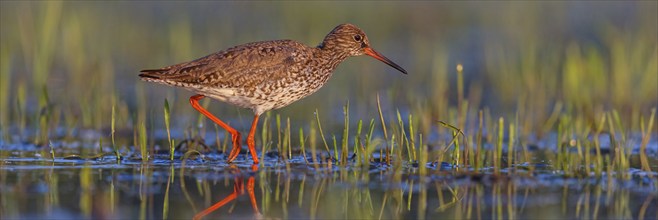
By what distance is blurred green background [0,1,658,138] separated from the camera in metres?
11.6

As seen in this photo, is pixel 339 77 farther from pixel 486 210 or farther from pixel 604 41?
pixel 486 210

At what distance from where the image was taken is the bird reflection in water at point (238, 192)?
6832mm

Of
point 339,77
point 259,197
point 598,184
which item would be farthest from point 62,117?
point 598,184

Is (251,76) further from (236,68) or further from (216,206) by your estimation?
(216,206)

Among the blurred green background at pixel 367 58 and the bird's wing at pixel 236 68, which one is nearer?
the bird's wing at pixel 236 68

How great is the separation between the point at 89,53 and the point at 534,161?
8111 mm

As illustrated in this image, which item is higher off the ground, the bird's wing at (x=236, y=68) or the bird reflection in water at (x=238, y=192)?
the bird's wing at (x=236, y=68)

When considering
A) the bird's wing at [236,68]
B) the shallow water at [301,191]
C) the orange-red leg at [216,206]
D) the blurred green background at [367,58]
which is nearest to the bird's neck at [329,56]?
the bird's wing at [236,68]

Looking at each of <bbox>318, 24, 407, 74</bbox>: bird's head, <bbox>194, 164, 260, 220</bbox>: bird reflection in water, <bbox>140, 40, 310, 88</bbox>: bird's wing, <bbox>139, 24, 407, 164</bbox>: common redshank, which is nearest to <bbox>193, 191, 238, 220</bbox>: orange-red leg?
<bbox>194, 164, 260, 220</bbox>: bird reflection in water

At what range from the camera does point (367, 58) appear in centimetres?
1678

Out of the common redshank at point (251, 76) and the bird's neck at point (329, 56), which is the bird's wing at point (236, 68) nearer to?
the common redshank at point (251, 76)

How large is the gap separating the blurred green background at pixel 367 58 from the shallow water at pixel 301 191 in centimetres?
152

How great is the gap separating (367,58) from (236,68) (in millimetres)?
7528

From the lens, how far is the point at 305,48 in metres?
9.95
